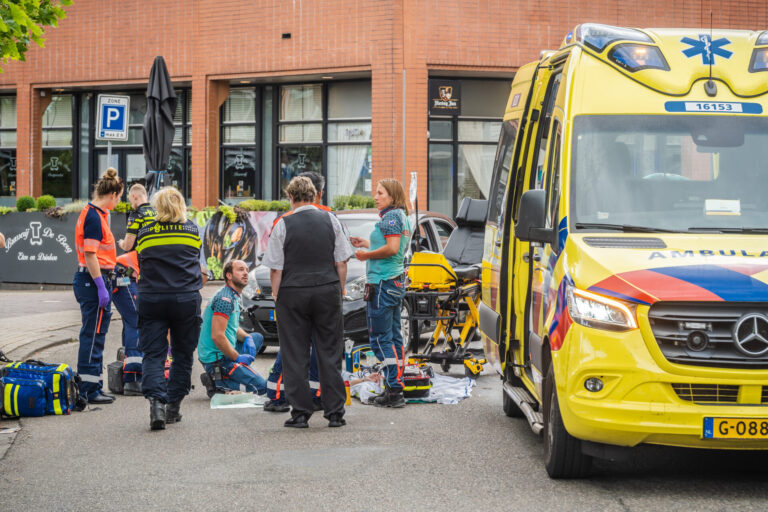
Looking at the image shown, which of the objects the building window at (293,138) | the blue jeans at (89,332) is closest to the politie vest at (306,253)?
the blue jeans at (89,332)

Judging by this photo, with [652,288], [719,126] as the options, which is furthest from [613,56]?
[652,288]

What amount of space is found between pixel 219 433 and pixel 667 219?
3635 millimetres

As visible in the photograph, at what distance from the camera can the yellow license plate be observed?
5.48m

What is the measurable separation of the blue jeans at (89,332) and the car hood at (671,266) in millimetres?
4777

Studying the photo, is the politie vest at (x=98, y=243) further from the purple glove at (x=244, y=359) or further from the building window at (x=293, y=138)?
the building window at (x=293, y=138)

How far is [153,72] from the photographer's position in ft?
53.3

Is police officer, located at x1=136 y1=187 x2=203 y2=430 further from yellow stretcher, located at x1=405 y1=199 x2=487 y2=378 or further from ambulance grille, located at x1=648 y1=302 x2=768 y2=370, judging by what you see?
ambulance grille, located at x1=648 y1=302 x2=768 y2=370

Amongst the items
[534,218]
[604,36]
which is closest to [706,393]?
[534,218]

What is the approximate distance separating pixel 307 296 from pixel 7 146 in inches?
958

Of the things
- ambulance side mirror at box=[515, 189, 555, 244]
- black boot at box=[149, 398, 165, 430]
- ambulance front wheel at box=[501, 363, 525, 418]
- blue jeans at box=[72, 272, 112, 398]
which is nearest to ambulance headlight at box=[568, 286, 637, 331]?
ambulance side mirror at box=[515, 189, 555, 244]

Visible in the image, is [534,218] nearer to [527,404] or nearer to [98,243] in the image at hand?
[527,404]

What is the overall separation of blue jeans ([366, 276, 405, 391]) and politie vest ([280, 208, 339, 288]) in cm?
85

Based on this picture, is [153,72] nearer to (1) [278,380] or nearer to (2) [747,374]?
(1) [278,380]

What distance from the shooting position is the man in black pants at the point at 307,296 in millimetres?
8094
